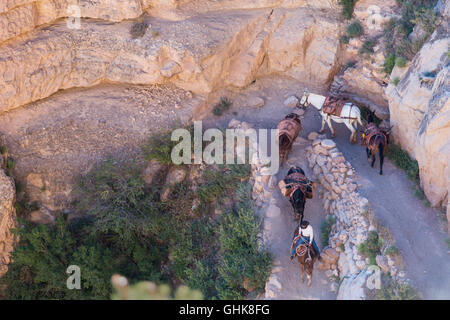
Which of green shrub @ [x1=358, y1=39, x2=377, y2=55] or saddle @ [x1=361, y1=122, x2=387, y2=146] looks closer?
saddle @ [x1=361, y1=122, x2=387, y2=146]

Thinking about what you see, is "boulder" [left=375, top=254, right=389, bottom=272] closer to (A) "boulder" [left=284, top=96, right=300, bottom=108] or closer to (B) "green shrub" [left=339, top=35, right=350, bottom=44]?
A: (A) "boulder" [left=284, top=96, right=300, bottom=108]

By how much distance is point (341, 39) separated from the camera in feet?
39.8

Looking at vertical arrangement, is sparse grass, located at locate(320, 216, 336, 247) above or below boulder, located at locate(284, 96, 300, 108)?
below

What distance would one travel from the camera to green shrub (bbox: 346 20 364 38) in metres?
11.8

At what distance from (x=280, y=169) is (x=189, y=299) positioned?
3.99 metres

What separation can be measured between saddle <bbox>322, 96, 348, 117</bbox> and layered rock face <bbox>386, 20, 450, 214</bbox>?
1.12 metres

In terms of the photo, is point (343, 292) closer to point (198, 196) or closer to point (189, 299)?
point (189, 299)

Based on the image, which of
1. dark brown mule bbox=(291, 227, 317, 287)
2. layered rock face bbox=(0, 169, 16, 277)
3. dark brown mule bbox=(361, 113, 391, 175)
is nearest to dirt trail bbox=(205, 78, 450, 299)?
dark brown mule bbox=(361, 113, 391, 175)

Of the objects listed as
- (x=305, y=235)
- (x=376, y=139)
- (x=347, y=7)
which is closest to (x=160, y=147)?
(x=305, y=235)

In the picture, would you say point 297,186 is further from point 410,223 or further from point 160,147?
point 160,147

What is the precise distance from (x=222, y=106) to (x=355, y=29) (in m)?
4.15

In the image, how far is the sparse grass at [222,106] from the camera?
1209cm

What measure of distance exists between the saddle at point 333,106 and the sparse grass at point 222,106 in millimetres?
2808

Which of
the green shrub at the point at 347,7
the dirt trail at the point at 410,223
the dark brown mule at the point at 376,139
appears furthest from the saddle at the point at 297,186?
the green shrub at the point at 347,7
